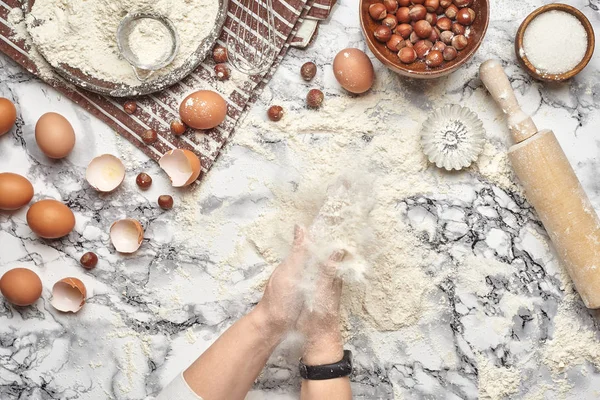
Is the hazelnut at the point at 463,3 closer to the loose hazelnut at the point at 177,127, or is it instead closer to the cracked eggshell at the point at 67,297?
the loose hazelnut at the point at 177,127

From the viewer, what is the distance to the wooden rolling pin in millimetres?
1368

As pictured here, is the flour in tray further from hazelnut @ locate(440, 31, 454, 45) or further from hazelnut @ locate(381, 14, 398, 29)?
hazelnut @ locate(440, 31, 454, 45)

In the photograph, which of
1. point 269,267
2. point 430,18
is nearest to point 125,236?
point 269,267

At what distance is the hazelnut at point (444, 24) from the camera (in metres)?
1.40

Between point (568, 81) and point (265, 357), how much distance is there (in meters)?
0.89

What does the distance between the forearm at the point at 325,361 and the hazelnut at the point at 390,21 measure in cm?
67

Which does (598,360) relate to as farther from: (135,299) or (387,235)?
(135,299)

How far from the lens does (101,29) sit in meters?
1.41

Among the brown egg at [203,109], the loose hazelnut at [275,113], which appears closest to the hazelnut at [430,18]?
the loose hazelnut at [275,113]

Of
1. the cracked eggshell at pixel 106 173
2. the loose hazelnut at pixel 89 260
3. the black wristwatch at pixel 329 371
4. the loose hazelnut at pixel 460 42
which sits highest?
the loose hazelnut at pixel 460 42

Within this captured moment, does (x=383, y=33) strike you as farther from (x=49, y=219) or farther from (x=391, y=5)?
(x=49, y=219)

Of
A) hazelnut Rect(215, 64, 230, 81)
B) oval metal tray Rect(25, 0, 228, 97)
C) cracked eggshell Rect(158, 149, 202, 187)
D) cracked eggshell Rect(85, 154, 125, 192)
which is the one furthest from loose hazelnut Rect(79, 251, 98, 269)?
hazelnut Rect(215, 64, 230, 81)

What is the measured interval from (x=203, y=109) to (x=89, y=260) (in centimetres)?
43

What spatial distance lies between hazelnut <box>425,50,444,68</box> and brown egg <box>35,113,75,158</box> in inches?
30.9
